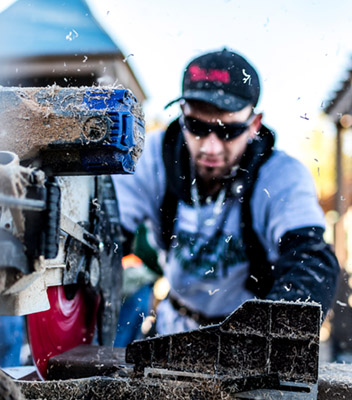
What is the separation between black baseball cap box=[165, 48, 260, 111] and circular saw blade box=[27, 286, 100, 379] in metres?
1.04

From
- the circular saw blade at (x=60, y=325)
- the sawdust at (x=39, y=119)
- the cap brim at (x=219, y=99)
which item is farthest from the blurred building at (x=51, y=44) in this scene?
the sawdust at (x=39, y=119)

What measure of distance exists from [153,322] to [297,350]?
74.0 inches

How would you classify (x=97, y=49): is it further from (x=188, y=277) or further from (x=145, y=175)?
(x=188, y=277)

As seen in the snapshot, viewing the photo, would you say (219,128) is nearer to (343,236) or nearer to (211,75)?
(211,75)

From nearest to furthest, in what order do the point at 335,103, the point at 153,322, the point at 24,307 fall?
the point at 24,307, the point at 153,322, the point at 335,103

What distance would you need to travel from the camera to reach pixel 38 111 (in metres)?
1.34

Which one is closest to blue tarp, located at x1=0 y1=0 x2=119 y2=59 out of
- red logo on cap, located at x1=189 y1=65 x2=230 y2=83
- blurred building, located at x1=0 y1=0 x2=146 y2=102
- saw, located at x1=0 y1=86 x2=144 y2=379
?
blurred building, located at x1=0 y1=0 x2=146 y2=102

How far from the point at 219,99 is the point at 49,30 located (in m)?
2.08

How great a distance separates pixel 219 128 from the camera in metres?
2.35

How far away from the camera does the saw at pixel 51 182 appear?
3.71ft

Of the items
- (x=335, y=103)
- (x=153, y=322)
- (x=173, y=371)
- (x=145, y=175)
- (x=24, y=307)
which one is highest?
(x=335, y=103)

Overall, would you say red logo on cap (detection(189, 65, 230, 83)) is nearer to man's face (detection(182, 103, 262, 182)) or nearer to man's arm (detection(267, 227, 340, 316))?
man's face (detection(182, 103, 262, 182))

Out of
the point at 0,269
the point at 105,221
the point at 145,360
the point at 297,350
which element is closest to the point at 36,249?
the point at 0,269

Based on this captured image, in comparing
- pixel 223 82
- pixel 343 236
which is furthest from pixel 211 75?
pixel 343 236
